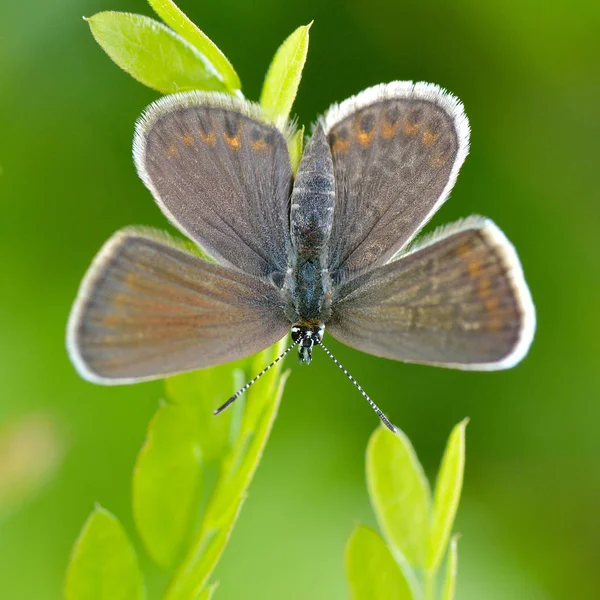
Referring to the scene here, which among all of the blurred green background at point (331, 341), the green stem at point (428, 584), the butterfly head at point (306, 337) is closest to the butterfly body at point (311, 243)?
the butterfly head at point (306, 337)

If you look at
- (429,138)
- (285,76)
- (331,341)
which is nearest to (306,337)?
(429,138)

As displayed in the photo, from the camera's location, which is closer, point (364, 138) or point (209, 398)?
point (209, 398)

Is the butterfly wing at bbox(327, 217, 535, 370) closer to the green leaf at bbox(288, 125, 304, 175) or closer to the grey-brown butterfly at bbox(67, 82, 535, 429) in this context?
the grey-brown butterfly at bbox(67, 82, 535, 429)

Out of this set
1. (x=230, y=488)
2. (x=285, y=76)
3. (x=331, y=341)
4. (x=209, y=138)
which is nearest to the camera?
(x=230, y=488)

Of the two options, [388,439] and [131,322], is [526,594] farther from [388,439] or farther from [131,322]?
[131,322]

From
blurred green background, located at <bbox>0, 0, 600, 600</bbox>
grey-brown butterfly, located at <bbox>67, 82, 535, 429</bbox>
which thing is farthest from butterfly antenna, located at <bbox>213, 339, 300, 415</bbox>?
blurred green background, located at <bbox>0, 0, 600, 600</bbox>

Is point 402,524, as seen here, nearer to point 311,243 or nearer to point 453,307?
point 453,307

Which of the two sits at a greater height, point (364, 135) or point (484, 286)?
point (364, 135)

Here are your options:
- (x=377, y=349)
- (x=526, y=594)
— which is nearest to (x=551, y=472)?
(x=526, y=594)
